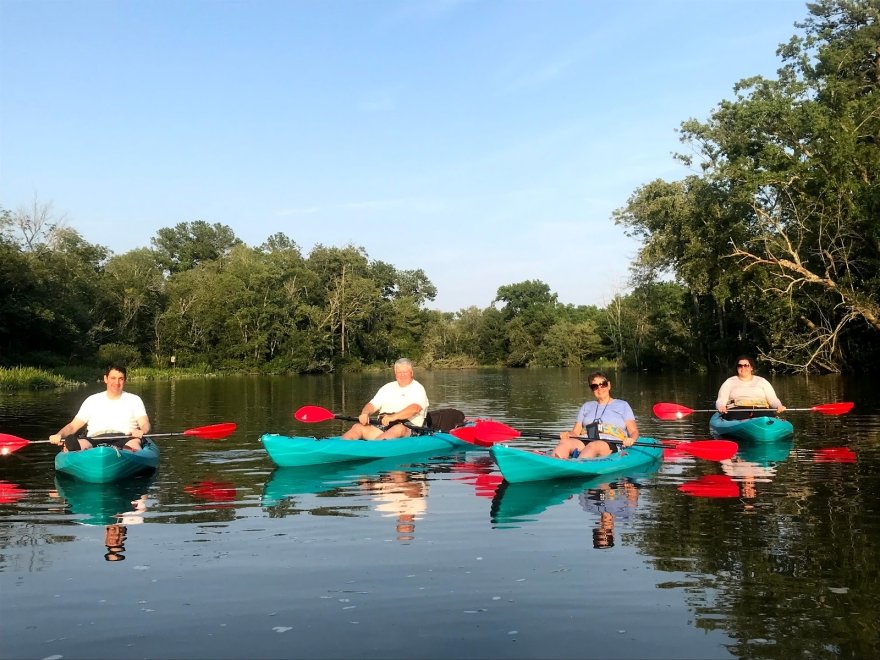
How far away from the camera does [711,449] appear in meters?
9.48

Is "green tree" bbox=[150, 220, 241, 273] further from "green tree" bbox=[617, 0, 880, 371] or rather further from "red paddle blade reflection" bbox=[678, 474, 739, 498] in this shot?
"red paddle blade reflection" bbox=[678, 474, 739, 498]

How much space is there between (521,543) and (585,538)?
48 centimetres

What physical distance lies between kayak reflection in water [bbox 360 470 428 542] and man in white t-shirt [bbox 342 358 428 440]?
1.02 metres

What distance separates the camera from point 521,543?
226 inches

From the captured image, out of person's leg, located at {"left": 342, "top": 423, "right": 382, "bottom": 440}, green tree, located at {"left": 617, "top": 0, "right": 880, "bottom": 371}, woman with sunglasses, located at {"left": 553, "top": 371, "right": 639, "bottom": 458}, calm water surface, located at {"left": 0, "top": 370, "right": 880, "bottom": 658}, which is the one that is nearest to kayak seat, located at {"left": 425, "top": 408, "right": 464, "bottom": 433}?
person's leg, located at {"left": 342, "top": 423, "right": 382, "bottom": 440}

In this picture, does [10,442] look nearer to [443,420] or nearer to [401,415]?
[401,415]

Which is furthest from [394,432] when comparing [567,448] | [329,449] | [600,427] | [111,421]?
[111,421]

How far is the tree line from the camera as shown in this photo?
27297 mm

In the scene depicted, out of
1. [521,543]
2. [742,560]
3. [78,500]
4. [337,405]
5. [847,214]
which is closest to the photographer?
[742,560]

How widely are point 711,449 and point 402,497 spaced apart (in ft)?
12.9

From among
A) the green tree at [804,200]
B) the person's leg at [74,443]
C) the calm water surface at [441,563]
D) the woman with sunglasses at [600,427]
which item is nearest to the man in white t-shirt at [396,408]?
the calm water surface at [441,563]

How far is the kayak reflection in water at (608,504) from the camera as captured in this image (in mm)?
5886

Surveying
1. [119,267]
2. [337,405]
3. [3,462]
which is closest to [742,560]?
[3,462]

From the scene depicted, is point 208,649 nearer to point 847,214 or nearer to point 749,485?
point 749,485
